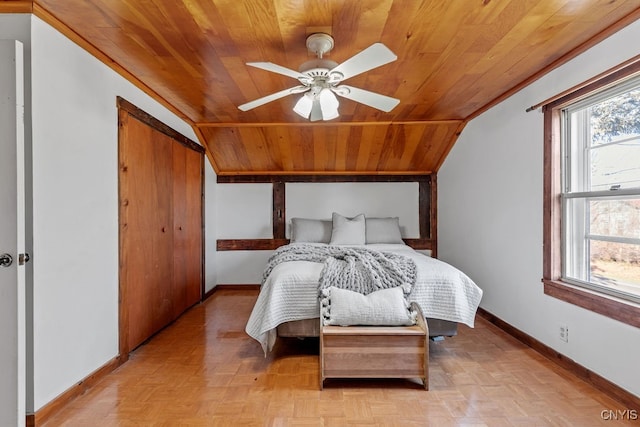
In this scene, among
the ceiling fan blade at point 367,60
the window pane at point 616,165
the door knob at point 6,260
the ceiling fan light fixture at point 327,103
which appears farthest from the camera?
the ceiling fan light fixture at point 327,103

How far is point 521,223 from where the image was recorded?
2.63 meters

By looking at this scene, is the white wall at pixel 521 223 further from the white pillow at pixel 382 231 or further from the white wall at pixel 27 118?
the white wall at pixel 27 118

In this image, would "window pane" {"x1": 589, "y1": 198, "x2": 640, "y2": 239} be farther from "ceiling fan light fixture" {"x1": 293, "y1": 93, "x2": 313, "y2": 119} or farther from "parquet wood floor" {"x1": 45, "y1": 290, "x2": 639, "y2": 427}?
"ceiling fan light fixture" {"x1": 293, "y1": 93, "x2": 313, "y2": 119}

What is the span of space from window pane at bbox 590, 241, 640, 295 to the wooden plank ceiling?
3.89 ft

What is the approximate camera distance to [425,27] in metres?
1.75

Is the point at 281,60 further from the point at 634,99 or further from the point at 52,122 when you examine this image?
the point at 634,99

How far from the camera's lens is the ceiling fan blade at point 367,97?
2045 mm

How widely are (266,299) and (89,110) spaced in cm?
161

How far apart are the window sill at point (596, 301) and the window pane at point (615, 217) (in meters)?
0.37

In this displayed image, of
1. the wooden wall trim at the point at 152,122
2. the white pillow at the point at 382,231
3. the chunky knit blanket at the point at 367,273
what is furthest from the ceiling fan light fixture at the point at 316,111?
the white pillow at the point at 382,231

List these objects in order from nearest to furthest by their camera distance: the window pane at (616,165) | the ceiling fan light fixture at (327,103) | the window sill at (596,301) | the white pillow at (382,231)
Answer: the window sill at (596,301) → the window pane at (616,165) → the ceiling fan light fixture at (327,103) → the white pillow at (382,231)

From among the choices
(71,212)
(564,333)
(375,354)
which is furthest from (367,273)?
(71,212)

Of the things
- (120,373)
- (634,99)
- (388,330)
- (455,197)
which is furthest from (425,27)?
(120,373)

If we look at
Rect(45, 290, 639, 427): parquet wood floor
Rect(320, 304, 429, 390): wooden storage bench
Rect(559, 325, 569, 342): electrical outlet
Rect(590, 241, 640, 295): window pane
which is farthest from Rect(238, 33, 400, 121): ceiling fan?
Rect(559, 325, 569, 342): electrical outlet
